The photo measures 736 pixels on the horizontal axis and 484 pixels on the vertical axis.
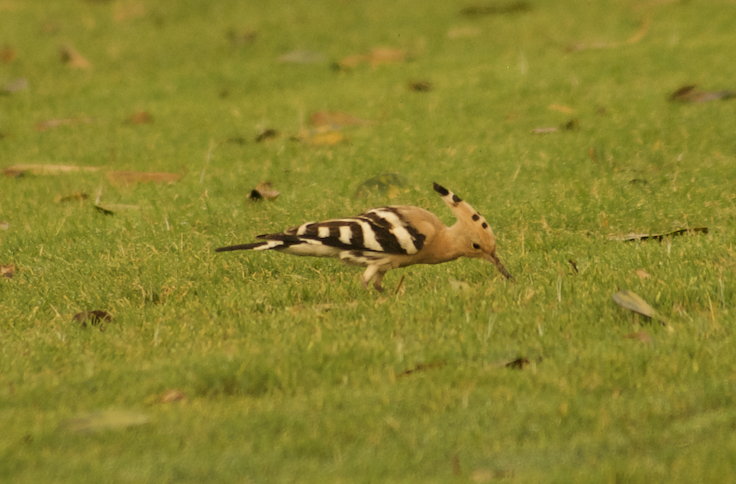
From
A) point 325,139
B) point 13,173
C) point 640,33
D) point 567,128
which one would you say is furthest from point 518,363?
point 640,33

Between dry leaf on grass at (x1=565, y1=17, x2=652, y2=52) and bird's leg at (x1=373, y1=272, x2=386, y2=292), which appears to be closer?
bird's leg at (x1=373, y1=272, x2=386, y2=292)

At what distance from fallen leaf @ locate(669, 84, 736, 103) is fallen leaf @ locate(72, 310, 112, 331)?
20.8ft

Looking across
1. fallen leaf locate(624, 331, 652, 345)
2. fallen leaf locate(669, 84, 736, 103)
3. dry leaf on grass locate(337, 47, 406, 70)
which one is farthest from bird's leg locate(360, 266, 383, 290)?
dry leaf on grass locate(337, 47, 406, 70)

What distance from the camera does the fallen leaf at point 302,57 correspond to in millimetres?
13023

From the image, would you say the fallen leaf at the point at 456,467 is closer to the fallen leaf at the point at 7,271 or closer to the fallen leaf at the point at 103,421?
the fallen leaf at the point at 103,421

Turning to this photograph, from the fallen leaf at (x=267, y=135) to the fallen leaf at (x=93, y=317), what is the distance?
14.1 feet

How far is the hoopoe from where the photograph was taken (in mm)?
5336

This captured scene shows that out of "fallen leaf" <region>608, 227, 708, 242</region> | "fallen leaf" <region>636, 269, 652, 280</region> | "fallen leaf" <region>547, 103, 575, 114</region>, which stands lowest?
"fallen leaf" <region>608, 227, 708, 242</region>

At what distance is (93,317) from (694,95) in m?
6.50

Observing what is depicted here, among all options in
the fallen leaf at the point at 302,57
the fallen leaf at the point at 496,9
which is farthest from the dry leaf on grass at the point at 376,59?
the fallen leaf at the point at 496,9

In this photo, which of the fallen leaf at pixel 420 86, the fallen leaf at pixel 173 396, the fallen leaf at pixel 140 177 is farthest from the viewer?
the fallen leaf at pixel 420 86

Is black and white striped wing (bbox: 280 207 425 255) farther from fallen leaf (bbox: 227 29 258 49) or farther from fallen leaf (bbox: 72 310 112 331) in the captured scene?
fallen leaf (bbox: 227 29 258 49)

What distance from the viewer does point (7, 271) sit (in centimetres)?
632

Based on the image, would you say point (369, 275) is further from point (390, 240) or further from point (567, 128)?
point (567, 128)
